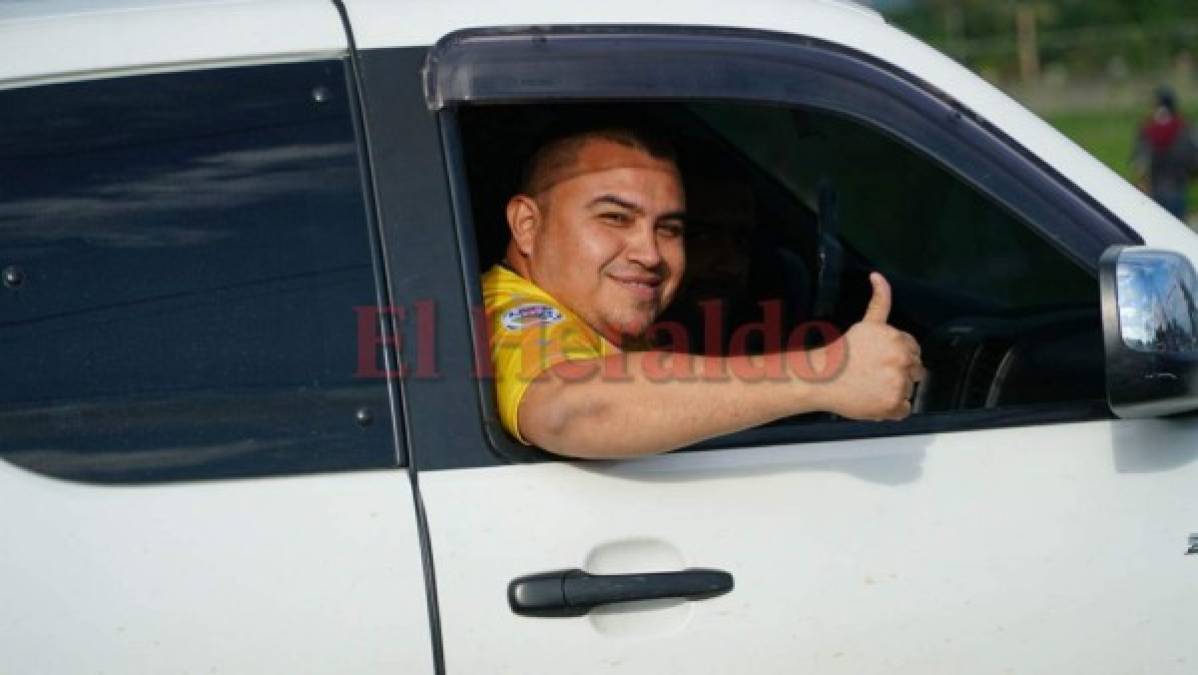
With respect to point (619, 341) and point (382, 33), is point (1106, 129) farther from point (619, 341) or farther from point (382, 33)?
point (382, 33)

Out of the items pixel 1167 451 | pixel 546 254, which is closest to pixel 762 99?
pixel 546 254

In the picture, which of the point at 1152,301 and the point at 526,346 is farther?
the point at 526,346

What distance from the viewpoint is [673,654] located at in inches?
107

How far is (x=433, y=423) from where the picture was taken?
2711mm

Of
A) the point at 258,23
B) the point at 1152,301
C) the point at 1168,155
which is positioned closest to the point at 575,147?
the point at 258,23

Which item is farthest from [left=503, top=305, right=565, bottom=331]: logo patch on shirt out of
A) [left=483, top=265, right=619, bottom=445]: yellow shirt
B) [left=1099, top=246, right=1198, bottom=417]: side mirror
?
[left=1099, top=246, right=1198, bottom=417]: side mirror

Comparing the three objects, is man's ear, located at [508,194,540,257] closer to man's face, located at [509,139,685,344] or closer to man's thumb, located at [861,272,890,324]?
man's face, located at [509,139,685,344]

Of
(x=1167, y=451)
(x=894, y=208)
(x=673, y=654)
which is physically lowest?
(x=673, y=654)

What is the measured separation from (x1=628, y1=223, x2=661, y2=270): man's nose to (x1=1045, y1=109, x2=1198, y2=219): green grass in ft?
81.0

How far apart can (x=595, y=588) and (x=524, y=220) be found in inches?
33.7

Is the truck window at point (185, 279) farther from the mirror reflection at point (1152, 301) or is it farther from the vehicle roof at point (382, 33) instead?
the mirror reflection at point (1152, 301)

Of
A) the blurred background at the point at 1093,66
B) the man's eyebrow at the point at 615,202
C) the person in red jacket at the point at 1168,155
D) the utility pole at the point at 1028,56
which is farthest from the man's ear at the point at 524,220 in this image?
the utility pole at the point at 1028,56

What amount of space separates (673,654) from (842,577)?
0.94 ft

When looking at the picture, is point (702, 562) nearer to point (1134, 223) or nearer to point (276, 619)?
point (276, 619)
